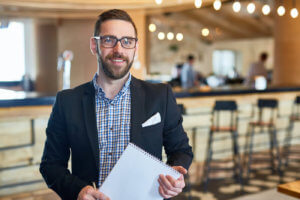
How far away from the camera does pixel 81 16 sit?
8672 mm

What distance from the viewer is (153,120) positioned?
1.35 metres

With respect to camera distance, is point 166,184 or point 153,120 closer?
point 166,184

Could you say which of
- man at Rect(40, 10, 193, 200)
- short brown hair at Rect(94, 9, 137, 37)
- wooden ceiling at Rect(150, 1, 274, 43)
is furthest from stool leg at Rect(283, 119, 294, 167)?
wooden ceiling at Rect(150, 1, 274, 43)

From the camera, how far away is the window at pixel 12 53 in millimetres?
11625

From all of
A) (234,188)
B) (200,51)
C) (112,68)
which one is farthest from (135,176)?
(200,51)

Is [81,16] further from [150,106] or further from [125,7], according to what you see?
[150,106]

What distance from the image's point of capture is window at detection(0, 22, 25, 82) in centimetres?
1162

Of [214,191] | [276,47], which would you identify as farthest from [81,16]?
[214,191]

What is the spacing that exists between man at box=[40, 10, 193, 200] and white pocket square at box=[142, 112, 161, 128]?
11mm

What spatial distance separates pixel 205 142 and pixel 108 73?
4089 millimetres

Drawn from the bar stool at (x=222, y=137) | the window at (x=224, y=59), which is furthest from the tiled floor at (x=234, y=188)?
the window at (x=224, y=59)

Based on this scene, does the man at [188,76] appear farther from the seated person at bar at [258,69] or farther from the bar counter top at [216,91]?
the bar counter top at [216,91]

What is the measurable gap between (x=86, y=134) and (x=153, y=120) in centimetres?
25

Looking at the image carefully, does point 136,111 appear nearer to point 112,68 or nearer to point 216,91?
point 112,68
